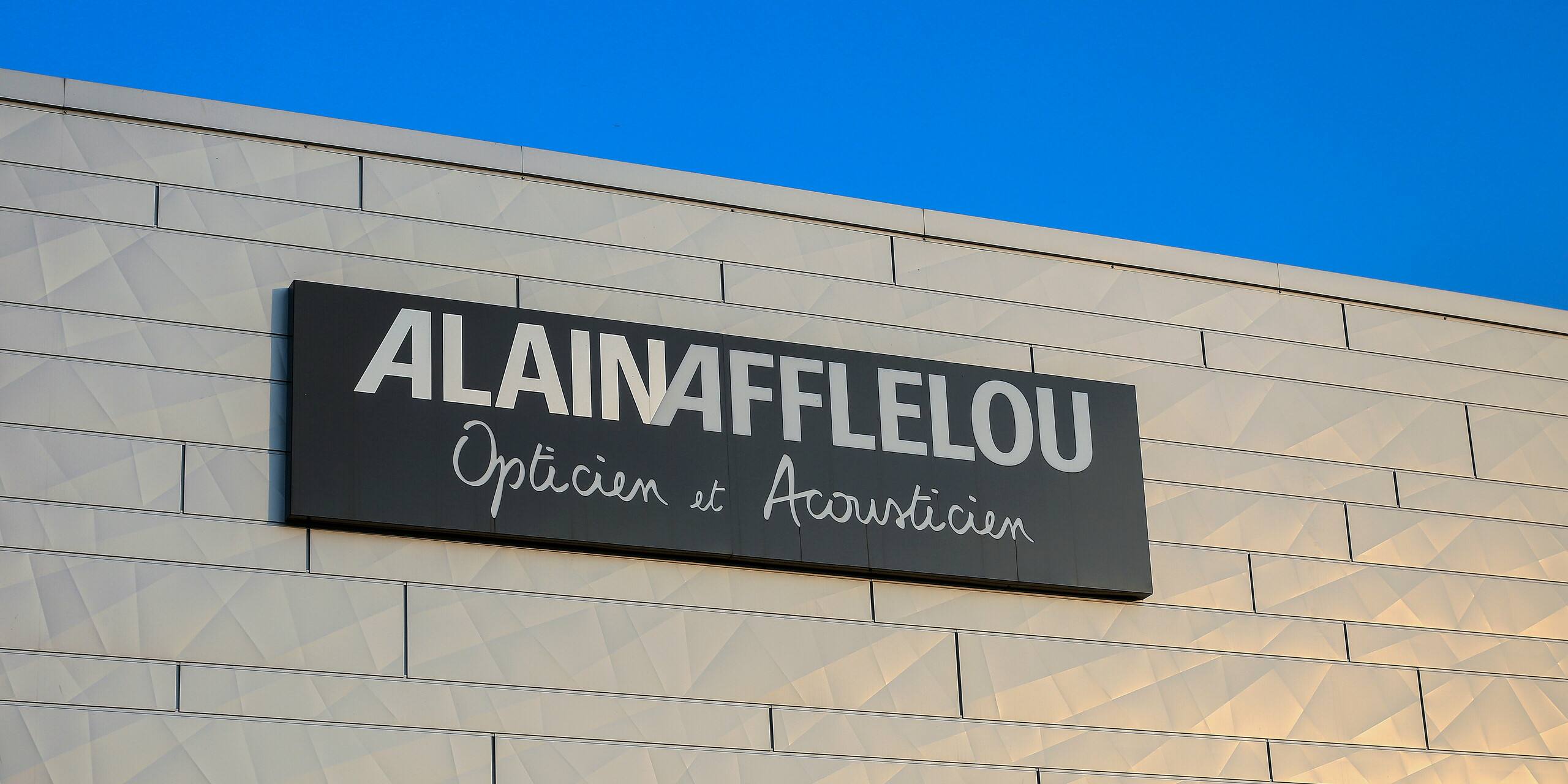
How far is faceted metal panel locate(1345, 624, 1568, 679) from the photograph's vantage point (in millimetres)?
8258

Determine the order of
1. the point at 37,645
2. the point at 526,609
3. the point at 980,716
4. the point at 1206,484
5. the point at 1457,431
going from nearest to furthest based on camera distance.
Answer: the point at 37,645 → the point at 526,609 → the point at 980,716 → the point at 1206,484 → the point at 1457,431

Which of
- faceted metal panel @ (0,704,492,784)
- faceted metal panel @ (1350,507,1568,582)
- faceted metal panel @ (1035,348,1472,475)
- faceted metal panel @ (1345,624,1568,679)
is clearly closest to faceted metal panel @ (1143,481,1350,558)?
faceted metal panel @ (1350,507,1568,582)

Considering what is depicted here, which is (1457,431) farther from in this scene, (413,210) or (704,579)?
(413,210)

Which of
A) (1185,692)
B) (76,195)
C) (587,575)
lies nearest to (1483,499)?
(1185,692)

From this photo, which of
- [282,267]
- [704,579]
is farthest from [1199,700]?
[282,267]

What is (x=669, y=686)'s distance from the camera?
22.8ft

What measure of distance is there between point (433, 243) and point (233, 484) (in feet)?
4.31

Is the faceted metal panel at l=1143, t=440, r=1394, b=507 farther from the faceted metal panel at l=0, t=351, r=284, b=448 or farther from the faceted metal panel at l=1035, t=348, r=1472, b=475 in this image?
the faceted metal panel at l=0, t=351, r=284, b=448

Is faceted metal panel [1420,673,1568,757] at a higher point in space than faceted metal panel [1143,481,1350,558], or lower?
lower

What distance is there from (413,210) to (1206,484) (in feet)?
12.5

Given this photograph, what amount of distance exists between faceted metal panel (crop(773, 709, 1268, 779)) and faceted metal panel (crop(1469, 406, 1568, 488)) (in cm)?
217

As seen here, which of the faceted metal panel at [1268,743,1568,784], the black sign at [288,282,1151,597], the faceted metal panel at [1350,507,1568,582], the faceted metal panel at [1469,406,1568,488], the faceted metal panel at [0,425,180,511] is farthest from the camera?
the faceted metal panel at [1469,406,1568,488]

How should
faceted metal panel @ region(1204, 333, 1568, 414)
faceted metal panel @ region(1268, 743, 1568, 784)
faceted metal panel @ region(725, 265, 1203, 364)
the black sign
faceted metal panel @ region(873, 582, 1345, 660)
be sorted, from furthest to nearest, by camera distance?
faceted metal panel @ region(1204, 333, 1568, 414) → faceted metal panel @ region(1268, 743, 1568, 784) → faceted metal panel @ region(725, 265, 1203, 364) → faceted metal panel @ region(873, 582, 1345, 660) → the black sign

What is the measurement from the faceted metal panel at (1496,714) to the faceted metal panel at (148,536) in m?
5.20
